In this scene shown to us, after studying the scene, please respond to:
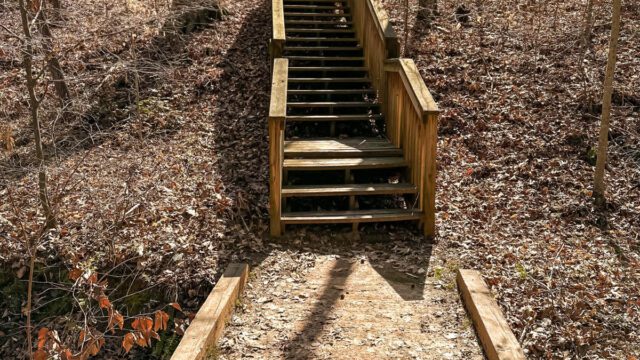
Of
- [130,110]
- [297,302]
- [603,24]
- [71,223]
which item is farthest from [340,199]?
[603,24]

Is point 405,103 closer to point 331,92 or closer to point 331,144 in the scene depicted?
point 331,144

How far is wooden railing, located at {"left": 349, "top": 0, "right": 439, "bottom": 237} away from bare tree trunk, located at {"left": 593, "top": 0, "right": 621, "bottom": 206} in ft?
7.26

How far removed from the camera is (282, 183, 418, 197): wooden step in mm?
6338

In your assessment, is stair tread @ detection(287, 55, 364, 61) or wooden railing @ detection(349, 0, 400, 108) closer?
wooden railing @ detection(349, 0, 400, 108)

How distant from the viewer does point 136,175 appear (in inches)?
289

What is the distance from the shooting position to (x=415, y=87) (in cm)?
626

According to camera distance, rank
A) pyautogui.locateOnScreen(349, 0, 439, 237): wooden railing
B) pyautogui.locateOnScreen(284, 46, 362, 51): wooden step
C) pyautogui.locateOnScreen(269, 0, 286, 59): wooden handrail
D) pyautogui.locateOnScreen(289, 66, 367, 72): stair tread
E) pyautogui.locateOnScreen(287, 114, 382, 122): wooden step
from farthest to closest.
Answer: pyautogui.locateOnScreen(284, 46, 362, 51): wooden step < pyautogui.locateOnScreen(289, 66, 367, 72): stair tread < pyautogui.locateOnScreen(269, 0, 286, 59): wooden handrail < pyautogui.locateOnScreen(287, 114, 382, 122): wooden step < pyautogui.locateOnScreen(349, 0, 439, 237): wooden railing

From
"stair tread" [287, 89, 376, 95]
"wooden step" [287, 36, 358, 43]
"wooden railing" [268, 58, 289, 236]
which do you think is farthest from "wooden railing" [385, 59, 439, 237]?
"wooden step" [287, 36, 358, 43]

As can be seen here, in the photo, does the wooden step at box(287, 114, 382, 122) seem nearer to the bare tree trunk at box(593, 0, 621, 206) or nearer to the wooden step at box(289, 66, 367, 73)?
the wooden step at box(289, 66, 367, 73)

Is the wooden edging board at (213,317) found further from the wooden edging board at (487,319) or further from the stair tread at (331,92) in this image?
the stair tread at (331,92)

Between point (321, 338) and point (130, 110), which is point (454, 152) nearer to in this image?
point (321, 338)

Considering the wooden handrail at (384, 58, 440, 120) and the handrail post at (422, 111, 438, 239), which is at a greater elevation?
the wooden handrail at (384, 58, 440, 120)

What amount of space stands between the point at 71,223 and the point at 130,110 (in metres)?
3.04

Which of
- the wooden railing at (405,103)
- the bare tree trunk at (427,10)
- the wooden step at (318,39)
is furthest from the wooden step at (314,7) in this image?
the bare tree trunk at (427,10)
